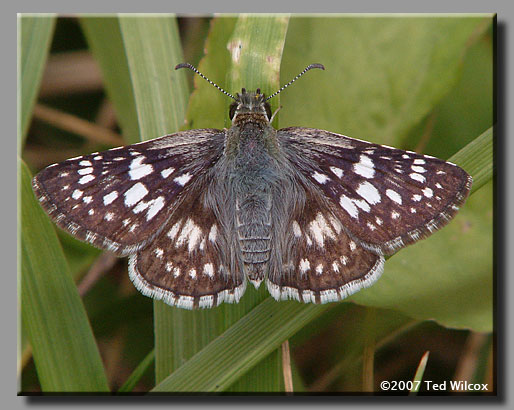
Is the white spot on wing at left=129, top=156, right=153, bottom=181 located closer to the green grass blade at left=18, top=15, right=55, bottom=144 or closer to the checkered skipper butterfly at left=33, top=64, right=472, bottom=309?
the checkered skipper butterfly at left=33, top=64, right=472, bottom=309

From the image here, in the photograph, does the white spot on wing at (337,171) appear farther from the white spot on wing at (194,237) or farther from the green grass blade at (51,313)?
the green grass blade at (51,313)

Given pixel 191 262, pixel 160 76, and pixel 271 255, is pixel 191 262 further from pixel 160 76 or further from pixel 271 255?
pixel 160 76

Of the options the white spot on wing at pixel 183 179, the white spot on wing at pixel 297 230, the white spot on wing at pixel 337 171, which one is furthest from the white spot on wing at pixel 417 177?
the white spot on wing at pixel 183 179

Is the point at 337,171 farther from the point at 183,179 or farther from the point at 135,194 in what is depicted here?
the point at 135,194

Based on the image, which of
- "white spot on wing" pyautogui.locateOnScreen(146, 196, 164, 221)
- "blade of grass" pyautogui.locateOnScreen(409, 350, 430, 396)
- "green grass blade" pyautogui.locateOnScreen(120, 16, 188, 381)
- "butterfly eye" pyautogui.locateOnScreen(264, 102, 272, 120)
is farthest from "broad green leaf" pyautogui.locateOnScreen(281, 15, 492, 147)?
"blade of grass" pyautogui.locateOnScreen(409, 350, 430, 396)

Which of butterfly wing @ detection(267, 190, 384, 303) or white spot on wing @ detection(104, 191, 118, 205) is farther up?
white spot on wing @ detection(104, 191, 118, 205)

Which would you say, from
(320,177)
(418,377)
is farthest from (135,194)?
(418,377)
